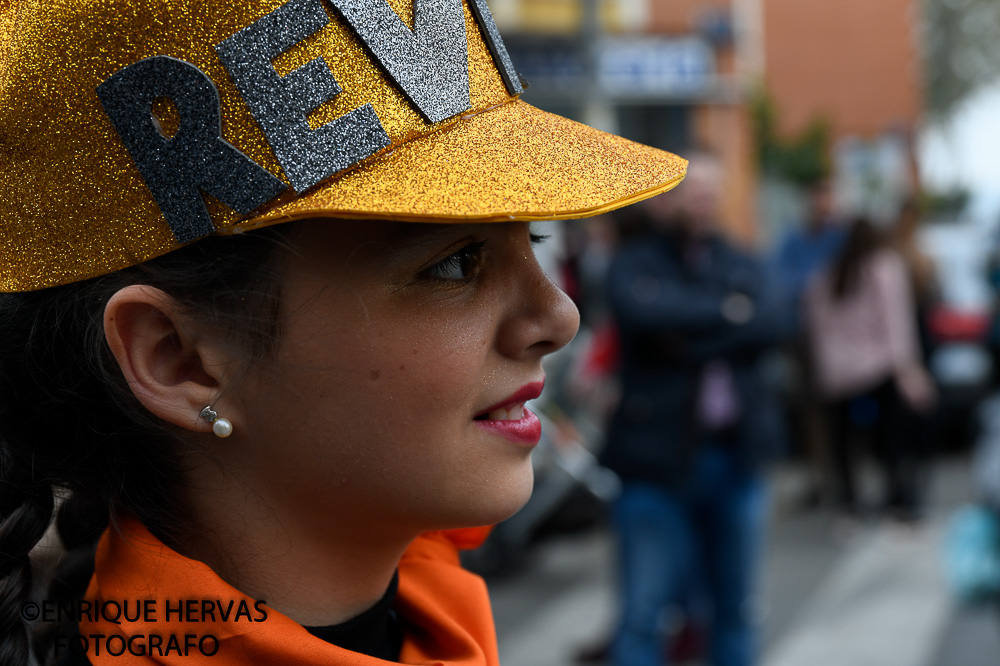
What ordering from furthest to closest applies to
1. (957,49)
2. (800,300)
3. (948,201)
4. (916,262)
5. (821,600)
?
1. (957,49)
2. (948,201)
3. (916,262)
4. (800,300)
5. (821,600)

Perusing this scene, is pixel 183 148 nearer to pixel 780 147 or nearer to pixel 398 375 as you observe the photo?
pixel 398 375

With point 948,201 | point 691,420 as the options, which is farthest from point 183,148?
point 948,201

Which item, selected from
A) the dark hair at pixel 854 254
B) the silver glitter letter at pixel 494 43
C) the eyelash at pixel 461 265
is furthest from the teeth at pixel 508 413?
the dark hair at pixel 854 254

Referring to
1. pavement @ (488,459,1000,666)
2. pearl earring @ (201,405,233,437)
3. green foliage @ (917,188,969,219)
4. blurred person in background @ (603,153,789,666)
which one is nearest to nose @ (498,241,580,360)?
pearl earring @ (201,405,233,437)

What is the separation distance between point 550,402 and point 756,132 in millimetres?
17369

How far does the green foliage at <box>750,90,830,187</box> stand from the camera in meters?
21.8

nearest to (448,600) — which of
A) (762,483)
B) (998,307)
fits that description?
(762,483)

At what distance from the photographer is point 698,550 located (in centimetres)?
394

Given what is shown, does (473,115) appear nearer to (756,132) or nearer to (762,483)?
(762,483)

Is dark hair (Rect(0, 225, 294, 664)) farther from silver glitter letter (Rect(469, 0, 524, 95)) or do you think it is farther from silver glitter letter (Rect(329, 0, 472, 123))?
silver glitter letter (Rect(469, 0, 524, 95))

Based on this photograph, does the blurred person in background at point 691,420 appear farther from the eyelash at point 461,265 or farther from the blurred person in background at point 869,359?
the eyelash at point 461,265

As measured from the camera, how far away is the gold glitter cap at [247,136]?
108 centimetres

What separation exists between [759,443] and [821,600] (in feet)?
6.77

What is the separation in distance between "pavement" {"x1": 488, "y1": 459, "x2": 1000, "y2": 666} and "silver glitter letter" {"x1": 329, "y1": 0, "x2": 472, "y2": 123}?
3.35 metres
